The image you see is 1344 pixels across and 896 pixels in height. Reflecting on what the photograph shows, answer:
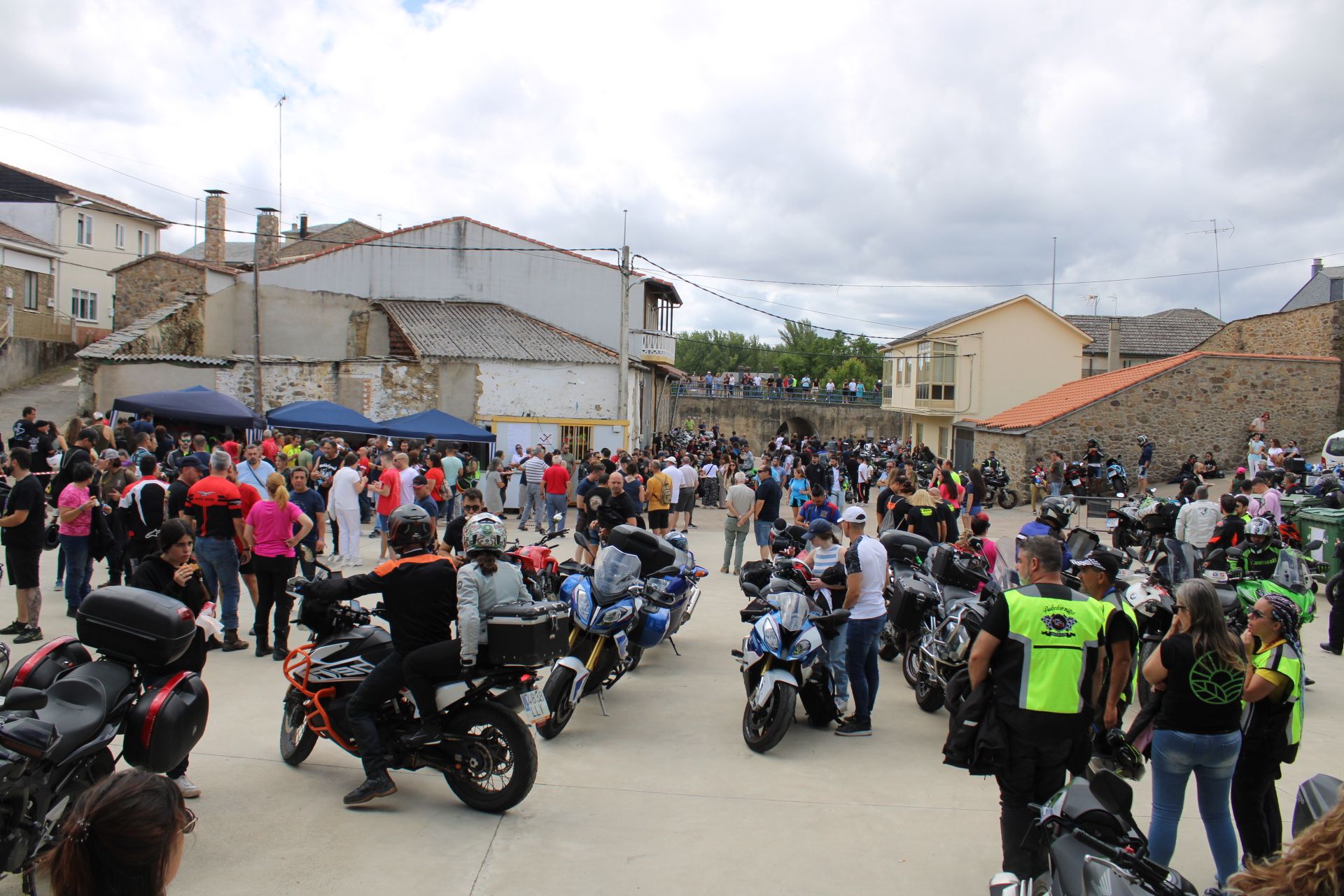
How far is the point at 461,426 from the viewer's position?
63.9 ft

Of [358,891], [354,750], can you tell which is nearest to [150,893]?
[358,891]

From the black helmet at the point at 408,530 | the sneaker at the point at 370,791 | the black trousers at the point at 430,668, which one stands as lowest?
the sneaker at the point at 370,791

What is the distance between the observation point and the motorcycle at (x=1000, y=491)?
25422 mm

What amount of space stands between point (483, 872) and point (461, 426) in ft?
51.4

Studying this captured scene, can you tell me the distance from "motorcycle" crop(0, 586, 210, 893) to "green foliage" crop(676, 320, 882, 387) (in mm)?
67300

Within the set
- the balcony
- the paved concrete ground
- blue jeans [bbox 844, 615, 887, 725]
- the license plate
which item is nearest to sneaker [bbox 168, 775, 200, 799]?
the paved concrete ground

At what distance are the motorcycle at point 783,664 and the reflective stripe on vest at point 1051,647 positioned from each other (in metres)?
2.43

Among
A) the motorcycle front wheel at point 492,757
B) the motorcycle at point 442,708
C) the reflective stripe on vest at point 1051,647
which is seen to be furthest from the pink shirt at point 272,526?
the reflective stripe on vest at point 1051,647

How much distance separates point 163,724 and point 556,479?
11.5 m

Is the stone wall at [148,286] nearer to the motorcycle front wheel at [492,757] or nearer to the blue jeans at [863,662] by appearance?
the blue jeans at [863,662]

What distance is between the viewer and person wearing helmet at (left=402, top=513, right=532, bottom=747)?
4.94 m

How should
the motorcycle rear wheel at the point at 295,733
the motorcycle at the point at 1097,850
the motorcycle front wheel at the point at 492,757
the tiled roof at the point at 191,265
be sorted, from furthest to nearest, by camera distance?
the tiled roof at the point at 191,265 < the motorcycle rear wheel at the point at 295,733 < the motorcycle front wheel at the point at 492,757 < the motorcycle at the point at 1097,850

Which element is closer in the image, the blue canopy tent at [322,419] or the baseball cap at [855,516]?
the baseball cap at [855,516]

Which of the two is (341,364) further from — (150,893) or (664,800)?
(150,893)
